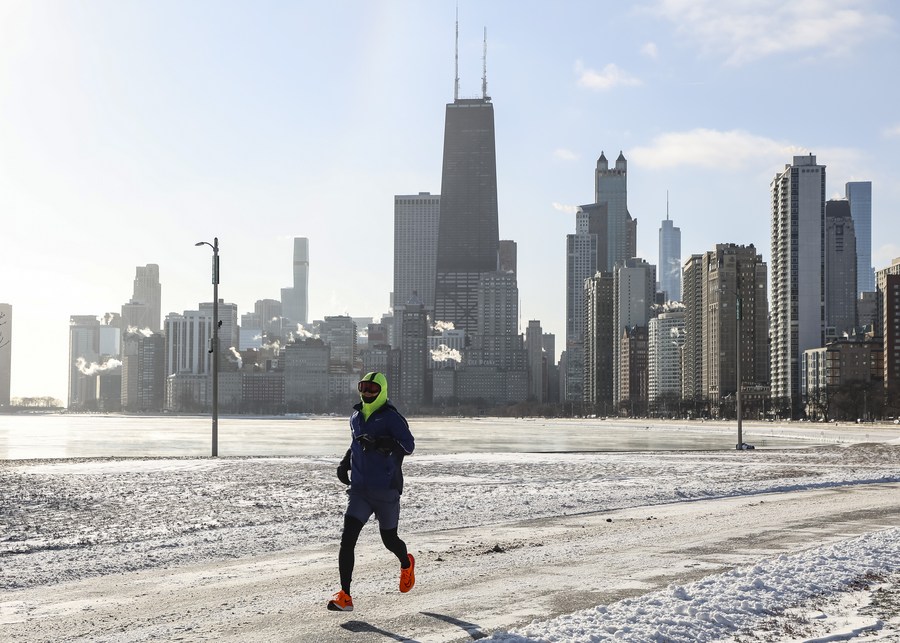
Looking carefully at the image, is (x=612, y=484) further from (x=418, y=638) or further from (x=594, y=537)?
(x=418, y=638)

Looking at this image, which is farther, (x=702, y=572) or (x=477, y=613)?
(x=702, y=572)

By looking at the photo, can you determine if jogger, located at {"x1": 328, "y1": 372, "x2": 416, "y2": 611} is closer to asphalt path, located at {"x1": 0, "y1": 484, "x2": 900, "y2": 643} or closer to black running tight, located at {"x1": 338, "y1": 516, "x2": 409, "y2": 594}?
black running tight, located at {"x1": 338, "y1": 516, "x2": 409, "y2": 594}

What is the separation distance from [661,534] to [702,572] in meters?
3.38

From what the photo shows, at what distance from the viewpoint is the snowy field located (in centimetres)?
819

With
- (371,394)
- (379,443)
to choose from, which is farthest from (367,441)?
(371,394)

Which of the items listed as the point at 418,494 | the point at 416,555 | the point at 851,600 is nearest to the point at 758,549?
the point at 851,600

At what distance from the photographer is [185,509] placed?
57.7ft

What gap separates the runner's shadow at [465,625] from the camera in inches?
306

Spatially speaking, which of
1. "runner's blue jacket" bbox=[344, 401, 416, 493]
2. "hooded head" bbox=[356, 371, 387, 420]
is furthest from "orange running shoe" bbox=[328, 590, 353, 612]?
"hooded head" bbox=[356, 371, 387, 420]

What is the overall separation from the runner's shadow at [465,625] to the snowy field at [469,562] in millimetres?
16

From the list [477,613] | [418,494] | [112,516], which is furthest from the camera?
[418,494]

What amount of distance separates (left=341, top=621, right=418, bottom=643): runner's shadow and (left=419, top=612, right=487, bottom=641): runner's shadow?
480 millimetres

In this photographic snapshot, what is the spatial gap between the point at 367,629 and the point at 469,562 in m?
3.50

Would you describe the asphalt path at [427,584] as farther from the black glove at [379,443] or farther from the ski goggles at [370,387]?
the ski goggles at [370,387]
